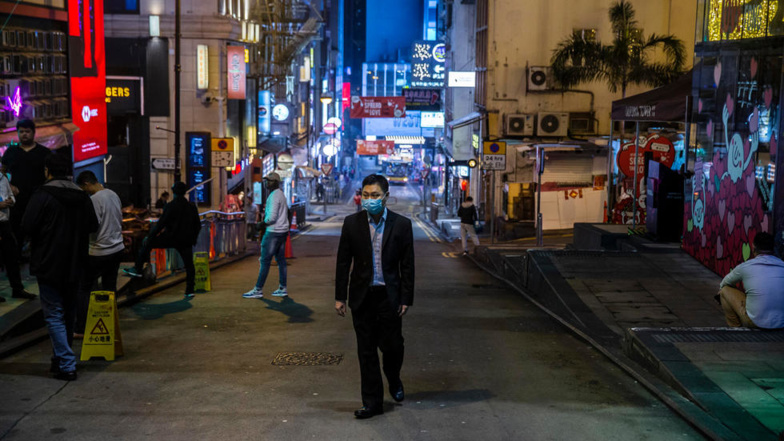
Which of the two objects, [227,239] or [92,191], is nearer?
[92,191]

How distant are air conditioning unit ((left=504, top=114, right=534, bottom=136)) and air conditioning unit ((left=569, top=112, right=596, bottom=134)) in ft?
5.57

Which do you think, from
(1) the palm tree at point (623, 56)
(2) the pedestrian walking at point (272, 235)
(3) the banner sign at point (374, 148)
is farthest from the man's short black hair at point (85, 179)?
(3) the banner sign at point (374, 148)

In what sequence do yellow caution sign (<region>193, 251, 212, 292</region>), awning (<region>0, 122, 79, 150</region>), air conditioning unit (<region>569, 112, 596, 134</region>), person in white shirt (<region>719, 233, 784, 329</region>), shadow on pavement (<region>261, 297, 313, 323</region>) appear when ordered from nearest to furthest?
person in white shirt (<region>719, 233, 784, 329</region>) < shadow on pavement (<region>261, 297, 313, 323</region>) < yellow caution sign (<region>193, 251, 212, 292</region>) < awning (<region>0, 122, 79, 150</region>) < air conditioning unit (<region>569, 112, 596, 134</region>)

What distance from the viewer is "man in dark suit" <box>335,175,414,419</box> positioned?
250 inches

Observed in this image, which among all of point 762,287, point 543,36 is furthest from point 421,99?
point 762,287

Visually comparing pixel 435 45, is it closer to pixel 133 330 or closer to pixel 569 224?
pixel 569 224

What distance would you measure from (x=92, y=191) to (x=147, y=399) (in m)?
3.17

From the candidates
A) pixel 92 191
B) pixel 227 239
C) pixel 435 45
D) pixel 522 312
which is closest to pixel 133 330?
pixel 92 191

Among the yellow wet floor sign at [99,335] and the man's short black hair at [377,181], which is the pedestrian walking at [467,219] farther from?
the man's short black hair at [377,181]

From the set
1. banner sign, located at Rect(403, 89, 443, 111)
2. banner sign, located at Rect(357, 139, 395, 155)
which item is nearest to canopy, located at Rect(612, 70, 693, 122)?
banner sign, located at Rect(403, 89, 443, 111)

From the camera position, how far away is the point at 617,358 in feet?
26.5

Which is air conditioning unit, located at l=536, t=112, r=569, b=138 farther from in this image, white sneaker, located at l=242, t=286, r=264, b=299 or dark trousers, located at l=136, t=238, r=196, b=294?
dark trousers, located at l=136, t=238, r=196, b=294

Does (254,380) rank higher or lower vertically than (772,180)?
lower

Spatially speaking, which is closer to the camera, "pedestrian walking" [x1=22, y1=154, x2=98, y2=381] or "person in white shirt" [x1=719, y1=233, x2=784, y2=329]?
"pedestrian walking" [x1=22, y1=154, x2=98, y2=381]
